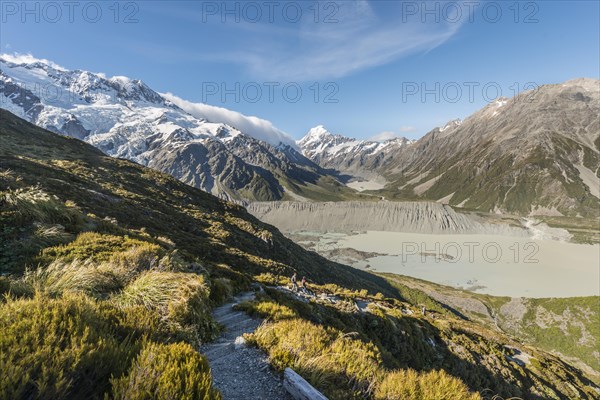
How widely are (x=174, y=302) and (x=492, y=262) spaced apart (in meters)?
179


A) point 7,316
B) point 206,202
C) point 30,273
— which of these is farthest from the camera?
point 206,202

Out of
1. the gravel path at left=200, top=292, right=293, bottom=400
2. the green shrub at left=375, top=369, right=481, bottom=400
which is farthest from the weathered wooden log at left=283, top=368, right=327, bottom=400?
the green shrub at left=375, top=369, right=481, bottom=400

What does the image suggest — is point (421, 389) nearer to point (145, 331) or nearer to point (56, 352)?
point (145, 331)

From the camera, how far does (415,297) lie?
82.4 m

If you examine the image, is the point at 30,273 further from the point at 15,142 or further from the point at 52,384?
the point at 15,142

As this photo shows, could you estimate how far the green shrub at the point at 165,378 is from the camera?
12.3 ft

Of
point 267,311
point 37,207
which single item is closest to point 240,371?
point 267,311

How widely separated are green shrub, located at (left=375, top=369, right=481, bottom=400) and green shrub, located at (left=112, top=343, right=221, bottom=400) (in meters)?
3.71

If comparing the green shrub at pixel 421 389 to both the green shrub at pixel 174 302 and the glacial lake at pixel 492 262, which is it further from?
the glacial lake at pixel 492 262

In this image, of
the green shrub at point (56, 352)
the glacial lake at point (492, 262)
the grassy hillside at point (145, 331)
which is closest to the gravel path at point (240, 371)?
the grassy hillside at point (145, 331)

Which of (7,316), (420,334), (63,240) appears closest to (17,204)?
(63,240)

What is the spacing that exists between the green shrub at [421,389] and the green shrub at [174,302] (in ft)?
14.9

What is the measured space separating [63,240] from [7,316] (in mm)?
7933

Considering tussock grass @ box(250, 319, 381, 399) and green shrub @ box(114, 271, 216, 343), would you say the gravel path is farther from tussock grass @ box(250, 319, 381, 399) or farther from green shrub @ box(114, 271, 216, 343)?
green shrub @ box(114, 271, 216, 343)
